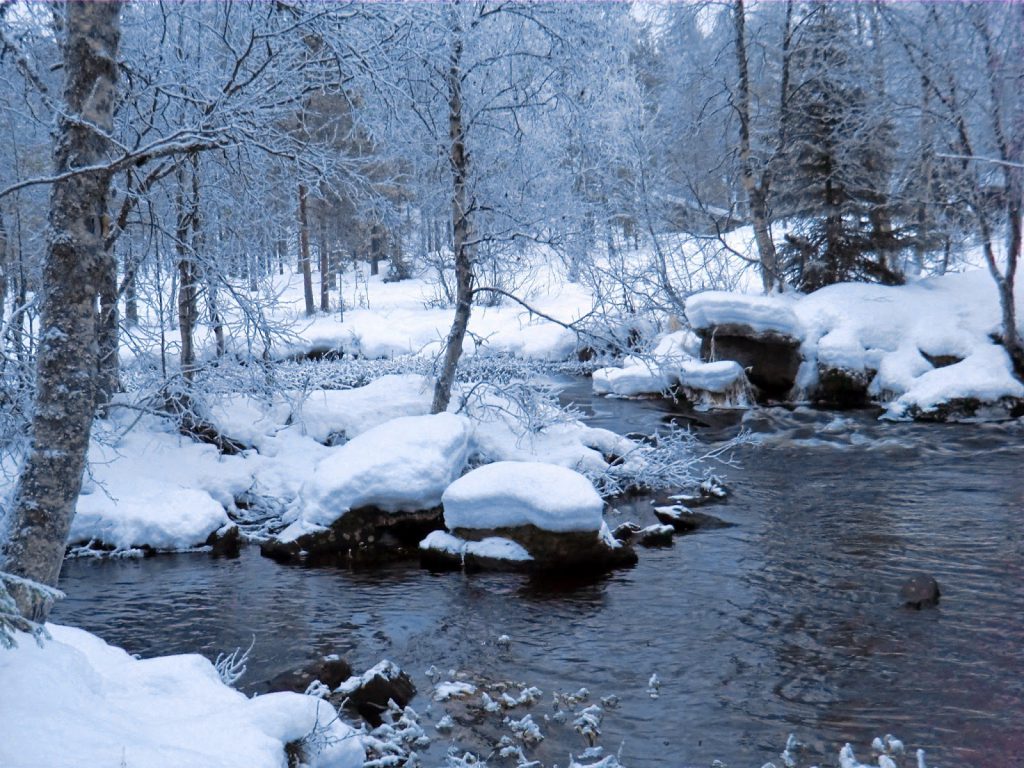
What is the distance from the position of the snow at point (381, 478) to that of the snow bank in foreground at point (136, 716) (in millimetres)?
5269

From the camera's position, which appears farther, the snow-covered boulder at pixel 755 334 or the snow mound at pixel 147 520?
the snow-covered boulder at pixel 755 334

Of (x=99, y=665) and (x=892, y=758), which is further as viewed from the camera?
(x=892, y=758)

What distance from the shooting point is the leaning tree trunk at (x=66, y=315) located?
12.9 feet

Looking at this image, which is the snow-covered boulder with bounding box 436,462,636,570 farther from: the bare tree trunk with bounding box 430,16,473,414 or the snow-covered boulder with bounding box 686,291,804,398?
the snow-covered boulder with bounding box 686,291,804,398

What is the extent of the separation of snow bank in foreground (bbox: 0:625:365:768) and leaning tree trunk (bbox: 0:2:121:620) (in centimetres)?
54

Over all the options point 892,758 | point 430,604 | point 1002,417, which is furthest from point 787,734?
point 1002,417

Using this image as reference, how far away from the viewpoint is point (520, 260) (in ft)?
38.1

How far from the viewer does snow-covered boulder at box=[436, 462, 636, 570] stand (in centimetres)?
879

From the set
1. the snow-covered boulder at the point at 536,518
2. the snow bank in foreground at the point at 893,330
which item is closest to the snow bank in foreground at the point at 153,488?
the snow-covered boulder at the point at 536,518

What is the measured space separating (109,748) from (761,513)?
8.93 metres

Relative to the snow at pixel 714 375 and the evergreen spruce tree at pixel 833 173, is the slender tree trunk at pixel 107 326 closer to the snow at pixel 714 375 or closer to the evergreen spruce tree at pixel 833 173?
the snow at pixel 714 375

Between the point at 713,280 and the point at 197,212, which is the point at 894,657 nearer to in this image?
the point at 197,212

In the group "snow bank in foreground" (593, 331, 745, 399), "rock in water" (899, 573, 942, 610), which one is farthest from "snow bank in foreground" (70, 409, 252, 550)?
"snow bank in foreground" (593, 331, 745, 399)

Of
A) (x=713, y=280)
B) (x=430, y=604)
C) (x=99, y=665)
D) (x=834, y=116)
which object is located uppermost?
(x=834, y=116)
